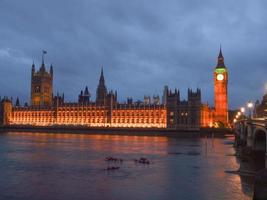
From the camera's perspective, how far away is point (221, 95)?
13888 cm

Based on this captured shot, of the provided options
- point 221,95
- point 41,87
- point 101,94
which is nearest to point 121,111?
point 101,94

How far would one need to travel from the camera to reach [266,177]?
21312 millimetres

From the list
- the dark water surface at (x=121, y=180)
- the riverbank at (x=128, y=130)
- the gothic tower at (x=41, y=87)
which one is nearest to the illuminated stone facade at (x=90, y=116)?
the riverbank at (x=128, y=130)

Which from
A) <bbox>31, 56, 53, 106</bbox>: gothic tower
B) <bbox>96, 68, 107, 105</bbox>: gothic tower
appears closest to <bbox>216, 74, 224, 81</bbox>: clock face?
<bbox>96, 68, 107, 105</bbox>: gothic tower

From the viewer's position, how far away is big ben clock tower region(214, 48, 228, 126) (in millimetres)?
138250

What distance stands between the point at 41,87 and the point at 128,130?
2519 inches

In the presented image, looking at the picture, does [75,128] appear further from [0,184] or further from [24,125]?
[0,184]

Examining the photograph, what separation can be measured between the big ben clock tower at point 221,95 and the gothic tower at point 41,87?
2973 inches

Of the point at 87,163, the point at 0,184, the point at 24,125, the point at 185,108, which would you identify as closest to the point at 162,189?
the point at 0,184

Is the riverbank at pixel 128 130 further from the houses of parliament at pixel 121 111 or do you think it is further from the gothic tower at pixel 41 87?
the gothic tower at pixel 41 87

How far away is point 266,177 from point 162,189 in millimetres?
8643

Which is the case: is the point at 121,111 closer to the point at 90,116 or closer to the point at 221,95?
the point at 90,116

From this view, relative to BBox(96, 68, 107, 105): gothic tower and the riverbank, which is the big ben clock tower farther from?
BBox(96, 68, 107, 105): gothic tower

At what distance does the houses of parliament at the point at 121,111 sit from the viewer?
12875cm
